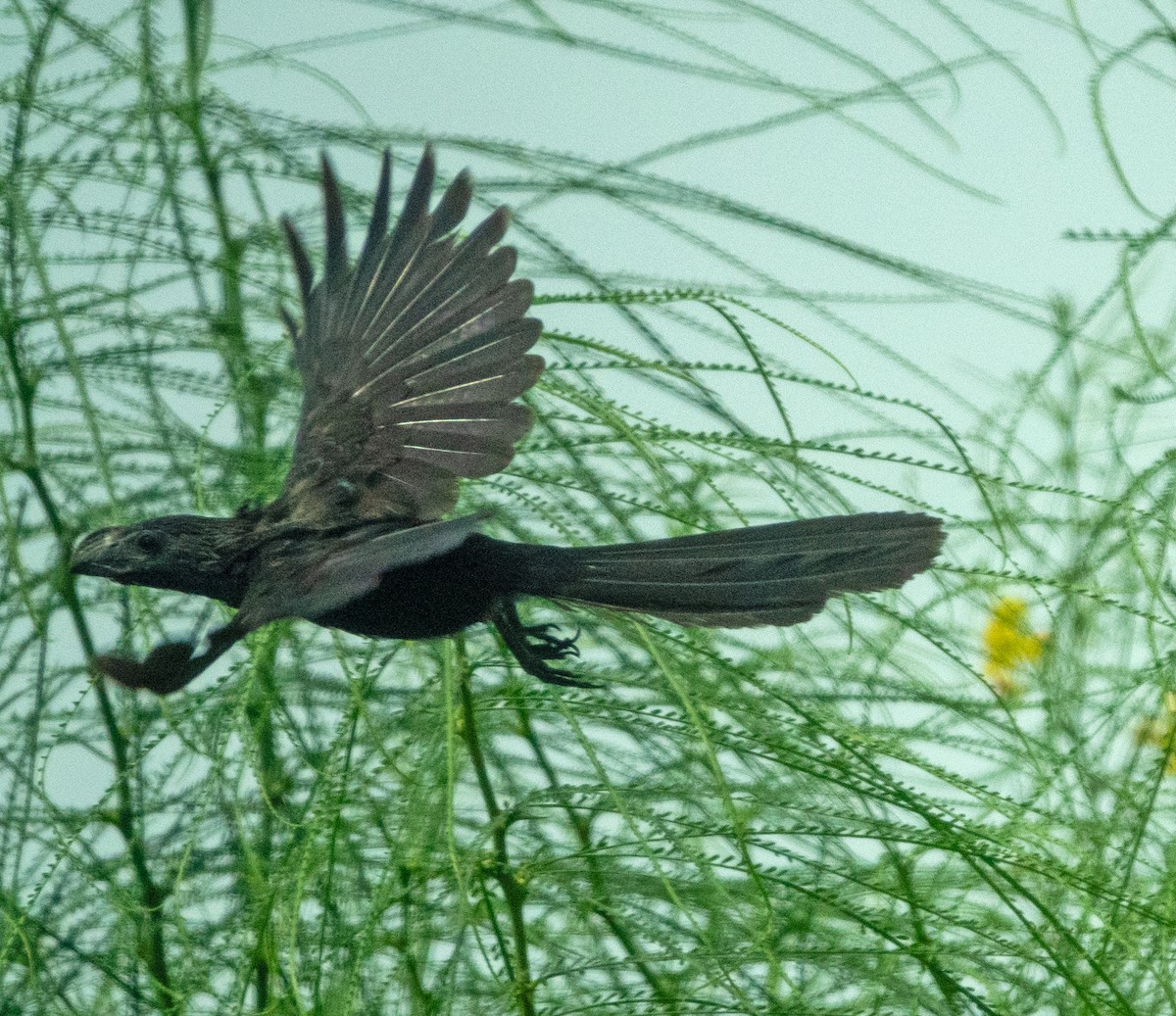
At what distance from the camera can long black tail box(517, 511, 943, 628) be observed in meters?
1.06

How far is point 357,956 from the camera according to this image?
39.0 inches

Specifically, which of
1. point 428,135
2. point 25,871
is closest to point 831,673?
point 428,135

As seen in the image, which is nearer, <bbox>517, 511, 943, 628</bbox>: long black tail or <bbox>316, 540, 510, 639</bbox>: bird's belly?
<bbox>517, 511, 943, 628</bbox>: long black tail

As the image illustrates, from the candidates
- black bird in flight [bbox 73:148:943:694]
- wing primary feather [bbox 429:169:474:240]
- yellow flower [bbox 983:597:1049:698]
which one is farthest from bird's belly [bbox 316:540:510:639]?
yellow flower [bbox 983:597:1049:698]

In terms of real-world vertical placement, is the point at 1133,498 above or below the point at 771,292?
below

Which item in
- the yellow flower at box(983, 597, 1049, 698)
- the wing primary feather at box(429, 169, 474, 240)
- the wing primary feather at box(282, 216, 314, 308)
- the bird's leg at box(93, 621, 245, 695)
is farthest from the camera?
the yellow flower at box(983, 597, 1049, 698)

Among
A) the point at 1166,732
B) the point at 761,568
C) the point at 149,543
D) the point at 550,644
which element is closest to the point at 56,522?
the point at 149,543

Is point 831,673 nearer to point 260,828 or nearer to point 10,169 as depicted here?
point 260,828

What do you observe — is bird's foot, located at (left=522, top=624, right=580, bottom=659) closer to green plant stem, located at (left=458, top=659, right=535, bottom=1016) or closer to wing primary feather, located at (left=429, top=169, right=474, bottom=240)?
green plant stem, located at (left=458, top=659, right=535, bottom=1016)

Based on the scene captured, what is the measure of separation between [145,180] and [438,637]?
583 millimetres

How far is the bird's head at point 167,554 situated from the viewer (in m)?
1.23

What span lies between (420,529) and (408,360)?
0.41 meters

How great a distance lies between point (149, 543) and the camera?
1.26 m

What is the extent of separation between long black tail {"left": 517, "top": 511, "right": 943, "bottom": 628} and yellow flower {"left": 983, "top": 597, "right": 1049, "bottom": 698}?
24.7 inches
